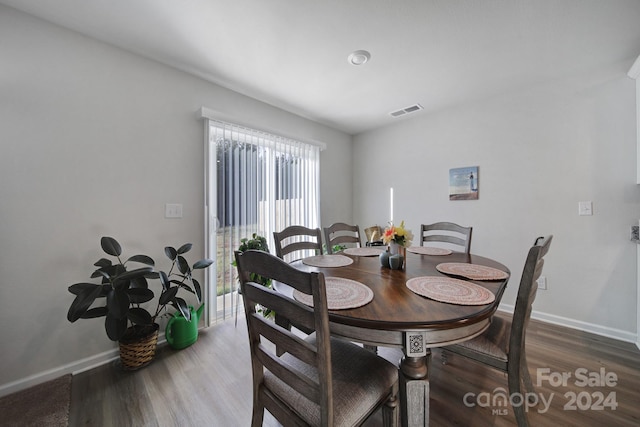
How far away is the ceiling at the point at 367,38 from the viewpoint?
148 cm

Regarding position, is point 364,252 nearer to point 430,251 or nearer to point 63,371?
point 430,251

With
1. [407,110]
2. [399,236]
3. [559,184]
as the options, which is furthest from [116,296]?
[559,184]

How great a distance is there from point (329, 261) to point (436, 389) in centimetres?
105

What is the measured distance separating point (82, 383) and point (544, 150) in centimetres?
433

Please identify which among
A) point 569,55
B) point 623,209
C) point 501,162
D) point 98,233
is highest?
point 569,55

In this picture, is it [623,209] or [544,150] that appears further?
[544,150]

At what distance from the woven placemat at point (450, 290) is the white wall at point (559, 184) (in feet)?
6.50

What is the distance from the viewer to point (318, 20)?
1.58 metres

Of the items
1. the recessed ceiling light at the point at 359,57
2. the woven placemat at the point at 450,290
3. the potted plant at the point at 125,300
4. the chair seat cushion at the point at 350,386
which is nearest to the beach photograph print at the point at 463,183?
the recessed ceiling light at the point at 359,57

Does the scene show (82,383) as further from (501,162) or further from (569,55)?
(569,55)

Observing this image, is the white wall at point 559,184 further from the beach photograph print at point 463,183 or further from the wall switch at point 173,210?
the wall switch at point 173,210

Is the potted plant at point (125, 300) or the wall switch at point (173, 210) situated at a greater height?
the wall switch at point (173, 210)

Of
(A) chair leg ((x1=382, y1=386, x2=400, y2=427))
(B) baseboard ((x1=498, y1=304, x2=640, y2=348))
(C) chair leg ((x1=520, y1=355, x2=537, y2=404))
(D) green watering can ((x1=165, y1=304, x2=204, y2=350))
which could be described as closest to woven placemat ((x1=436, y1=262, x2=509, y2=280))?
(C) chair leg ((x1=520, y1=355, x2=537, y2=404))

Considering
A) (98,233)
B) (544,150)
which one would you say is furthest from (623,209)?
(98,233)
